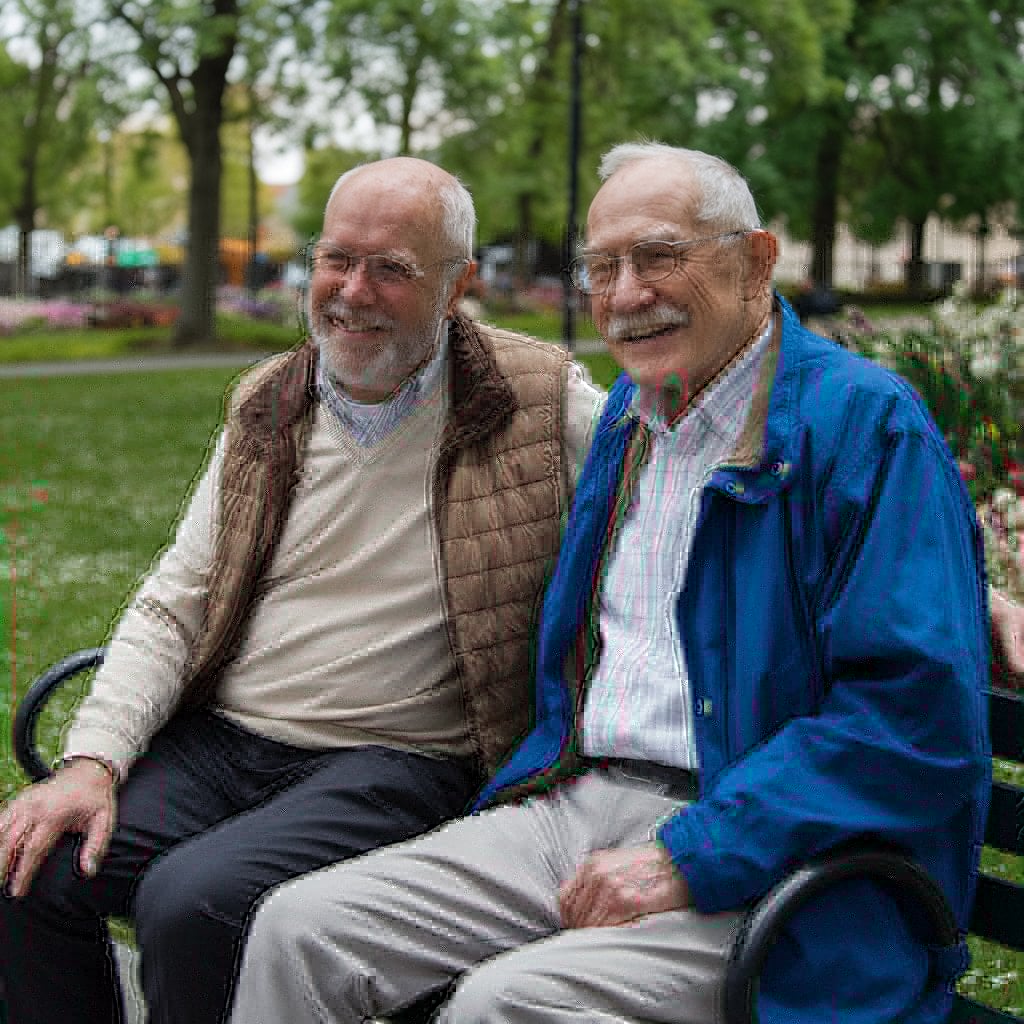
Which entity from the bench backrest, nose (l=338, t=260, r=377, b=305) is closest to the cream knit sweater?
nose (l=338, t=260, r=377, b=305)

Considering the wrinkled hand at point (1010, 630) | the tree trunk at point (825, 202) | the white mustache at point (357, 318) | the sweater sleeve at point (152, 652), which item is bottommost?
the sweater sleeve at point (152, 652)

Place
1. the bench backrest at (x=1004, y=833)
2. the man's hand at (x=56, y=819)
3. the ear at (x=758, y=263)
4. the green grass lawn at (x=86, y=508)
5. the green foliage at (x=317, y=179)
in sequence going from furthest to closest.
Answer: the green foliage at (x=317, y=179)
the green grass lawn at (x=86, y=508)
the man's hand at (x=56, y=819)
the ear at (x=758, y=263)
the bench backrest at (x=1004, y=833)

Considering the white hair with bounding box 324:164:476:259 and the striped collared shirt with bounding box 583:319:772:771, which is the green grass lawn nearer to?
the striped collared shirt with bounding box 583:319:772:771

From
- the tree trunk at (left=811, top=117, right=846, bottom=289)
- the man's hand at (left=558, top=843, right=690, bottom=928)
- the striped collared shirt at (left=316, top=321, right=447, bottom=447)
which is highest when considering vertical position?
the tree trunk at (left=811, top=117, right=846, bottom=289)

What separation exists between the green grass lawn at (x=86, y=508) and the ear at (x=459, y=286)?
2.03 meters

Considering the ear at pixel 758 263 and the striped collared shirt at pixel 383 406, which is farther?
the striped collared shirt at pixel 383 406

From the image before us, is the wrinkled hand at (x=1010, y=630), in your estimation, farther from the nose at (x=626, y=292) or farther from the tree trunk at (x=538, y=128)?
the tree trunk at (x=538, y=128)

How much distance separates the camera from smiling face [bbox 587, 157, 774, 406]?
2635 mm

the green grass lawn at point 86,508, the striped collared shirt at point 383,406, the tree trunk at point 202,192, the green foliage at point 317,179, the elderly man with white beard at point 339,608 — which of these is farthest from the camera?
the green foliage at point 317,179

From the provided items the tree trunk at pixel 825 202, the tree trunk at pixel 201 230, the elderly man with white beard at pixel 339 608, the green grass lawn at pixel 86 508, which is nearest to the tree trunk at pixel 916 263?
the tree trunk at pixel 825 202

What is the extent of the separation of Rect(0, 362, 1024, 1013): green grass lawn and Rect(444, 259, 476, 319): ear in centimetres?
203

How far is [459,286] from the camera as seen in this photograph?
3.28m

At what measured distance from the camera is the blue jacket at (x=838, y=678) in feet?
7.52

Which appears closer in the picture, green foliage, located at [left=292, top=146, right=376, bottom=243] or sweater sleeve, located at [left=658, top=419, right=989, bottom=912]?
sweater sleeve, located at [left=658, top=419, right=989, bottom=912]
